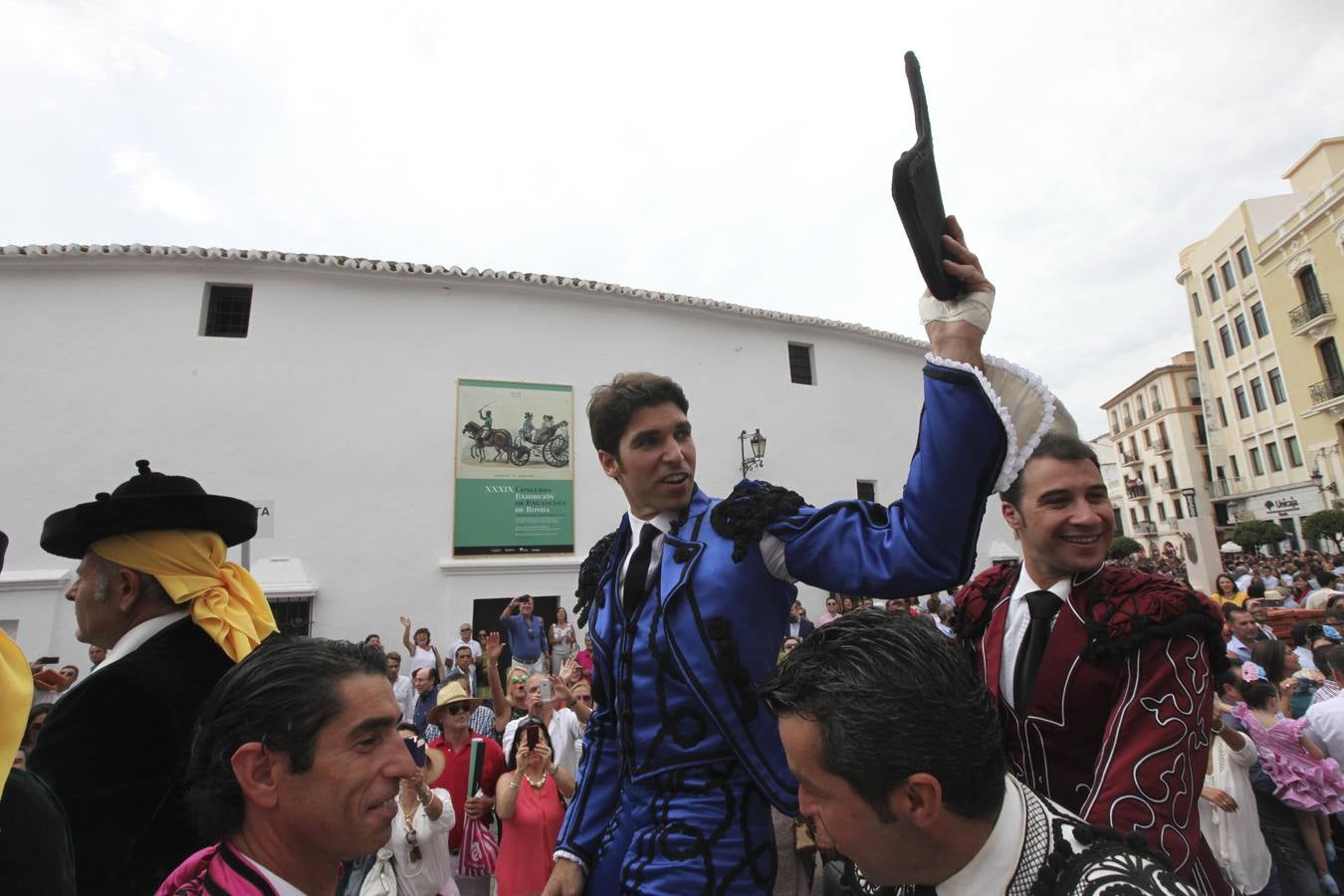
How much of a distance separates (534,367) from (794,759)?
45.1 ft

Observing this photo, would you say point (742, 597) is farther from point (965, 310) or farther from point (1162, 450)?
point (1162, 450)

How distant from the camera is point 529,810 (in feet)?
14.4

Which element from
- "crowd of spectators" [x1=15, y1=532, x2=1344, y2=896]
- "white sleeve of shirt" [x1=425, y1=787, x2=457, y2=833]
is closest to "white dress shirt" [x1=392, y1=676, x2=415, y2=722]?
"crowd of spectators" [x1=15, y1=532, x2=1344, y2=896]

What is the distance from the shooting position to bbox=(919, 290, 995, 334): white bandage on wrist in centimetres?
129

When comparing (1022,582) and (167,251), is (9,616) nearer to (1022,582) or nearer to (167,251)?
(167,251)

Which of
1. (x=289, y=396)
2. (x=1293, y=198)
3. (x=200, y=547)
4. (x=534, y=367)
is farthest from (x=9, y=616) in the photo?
(x=1293, y=198)

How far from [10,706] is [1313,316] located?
35851 millimetres

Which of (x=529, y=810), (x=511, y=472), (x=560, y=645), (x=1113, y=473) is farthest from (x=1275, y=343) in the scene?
(x=529, y=810)

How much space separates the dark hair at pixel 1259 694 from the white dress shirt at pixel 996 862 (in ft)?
15.6

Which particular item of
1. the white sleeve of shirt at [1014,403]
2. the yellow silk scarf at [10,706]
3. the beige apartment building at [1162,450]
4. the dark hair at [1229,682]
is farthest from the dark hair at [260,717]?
the beige apartment building at [1162,450]

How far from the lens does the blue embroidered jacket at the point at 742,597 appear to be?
125cm

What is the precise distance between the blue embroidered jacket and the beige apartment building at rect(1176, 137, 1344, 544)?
107ft

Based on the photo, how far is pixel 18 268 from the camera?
40.6 ft

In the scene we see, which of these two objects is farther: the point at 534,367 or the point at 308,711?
the point at 534,367
